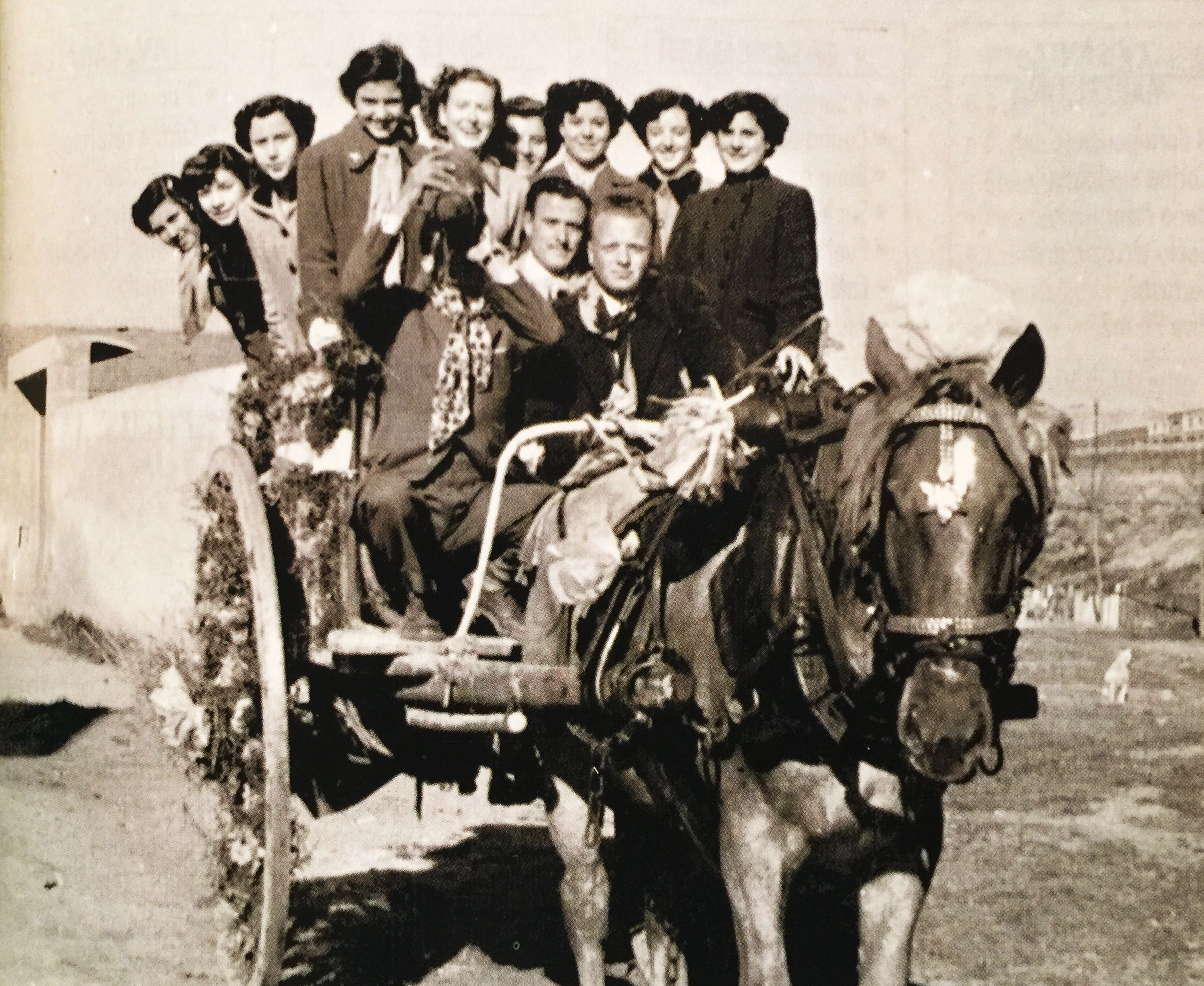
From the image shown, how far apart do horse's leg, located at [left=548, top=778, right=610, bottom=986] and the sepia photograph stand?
0.04 ft

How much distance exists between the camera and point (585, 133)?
12.6 feet

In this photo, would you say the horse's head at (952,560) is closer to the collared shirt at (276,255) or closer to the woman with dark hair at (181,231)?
the collared shirt at (276,255)

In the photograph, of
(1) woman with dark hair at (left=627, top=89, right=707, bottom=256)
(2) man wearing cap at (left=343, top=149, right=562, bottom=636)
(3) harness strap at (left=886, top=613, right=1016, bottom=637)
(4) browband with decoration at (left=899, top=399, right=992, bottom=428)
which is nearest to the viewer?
(3) harness strap at (left=886, top=613, right=1016, bottom=637)

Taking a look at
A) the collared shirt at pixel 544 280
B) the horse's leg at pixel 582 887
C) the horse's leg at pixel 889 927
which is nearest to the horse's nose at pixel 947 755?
the horse's leg at pixel 889 927

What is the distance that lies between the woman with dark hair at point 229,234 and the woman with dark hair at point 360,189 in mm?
217

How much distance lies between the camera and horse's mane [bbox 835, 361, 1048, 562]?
2496 mm

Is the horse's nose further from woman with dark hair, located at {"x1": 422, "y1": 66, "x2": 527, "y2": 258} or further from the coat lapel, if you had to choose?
woman with dark hair, located at {"x1": 422, "y1": 66, "x2": 527, "y2": 258}

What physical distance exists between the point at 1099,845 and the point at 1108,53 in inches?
89.1

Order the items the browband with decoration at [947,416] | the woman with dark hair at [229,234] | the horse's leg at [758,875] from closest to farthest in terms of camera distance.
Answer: the browband with decoration at [947,416]
the horse's leg at [758,875]
the woman with dark hair at [229,234]

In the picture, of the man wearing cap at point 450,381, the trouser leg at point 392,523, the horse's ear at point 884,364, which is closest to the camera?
the horse's ear at point 884,364

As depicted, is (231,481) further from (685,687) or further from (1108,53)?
(1108,53)

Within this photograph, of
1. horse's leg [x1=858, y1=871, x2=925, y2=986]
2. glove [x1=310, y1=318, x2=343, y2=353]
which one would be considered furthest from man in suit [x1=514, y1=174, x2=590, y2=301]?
horse's leg [x1=858, y1=871, x2=925, y2=986]

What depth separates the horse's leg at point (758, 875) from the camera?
9.18 feet

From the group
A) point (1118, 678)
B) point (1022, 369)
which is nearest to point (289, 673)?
point (1022, 369)
